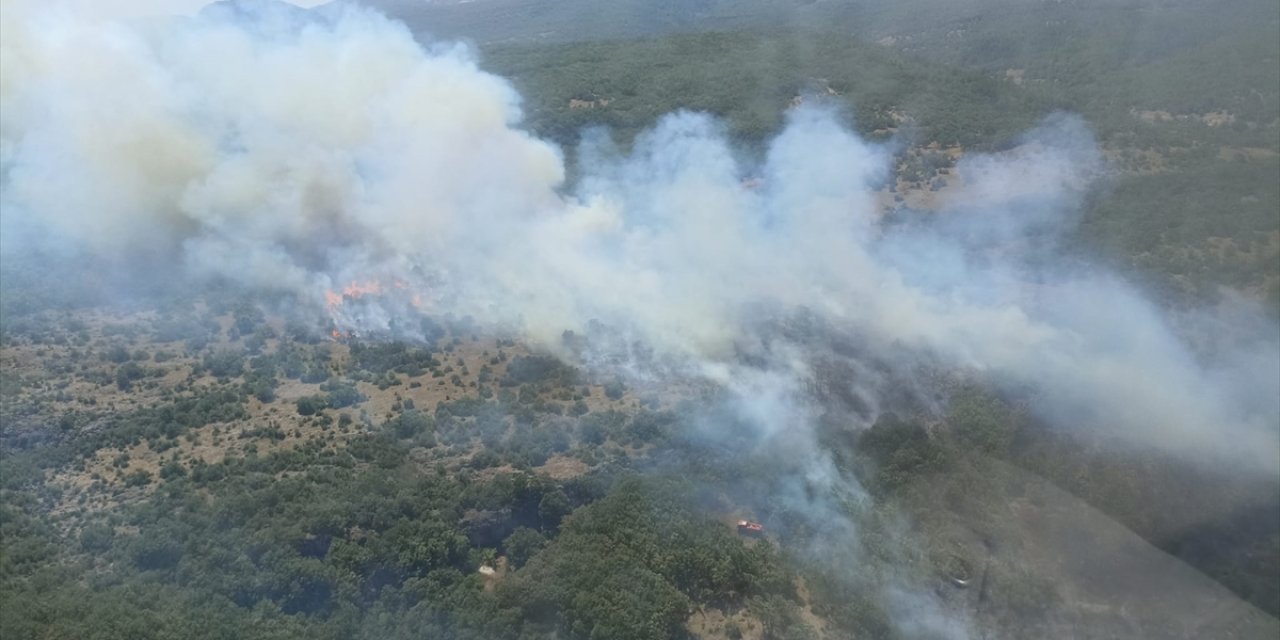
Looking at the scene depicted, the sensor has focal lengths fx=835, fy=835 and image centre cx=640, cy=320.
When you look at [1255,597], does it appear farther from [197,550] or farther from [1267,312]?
[197,550]

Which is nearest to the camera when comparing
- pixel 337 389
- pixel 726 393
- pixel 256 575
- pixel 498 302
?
pixel 256 575

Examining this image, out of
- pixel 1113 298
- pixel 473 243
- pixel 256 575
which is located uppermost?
pixel 1113 298

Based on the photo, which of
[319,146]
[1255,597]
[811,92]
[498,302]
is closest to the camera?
[1255,597]

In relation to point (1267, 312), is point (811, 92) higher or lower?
higher

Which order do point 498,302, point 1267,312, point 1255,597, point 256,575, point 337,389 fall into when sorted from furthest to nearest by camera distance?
point 498,302 < point 337,389 < point 1267,312 < point 256,575 < point 1255,597

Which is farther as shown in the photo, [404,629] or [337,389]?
[337,389]

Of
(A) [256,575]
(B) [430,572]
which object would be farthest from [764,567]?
(A) [256,575]

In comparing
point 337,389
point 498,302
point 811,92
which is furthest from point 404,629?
point 811,92

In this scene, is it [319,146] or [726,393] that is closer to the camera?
[726,393]

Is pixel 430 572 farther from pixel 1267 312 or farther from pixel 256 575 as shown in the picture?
pixel 1267 312
